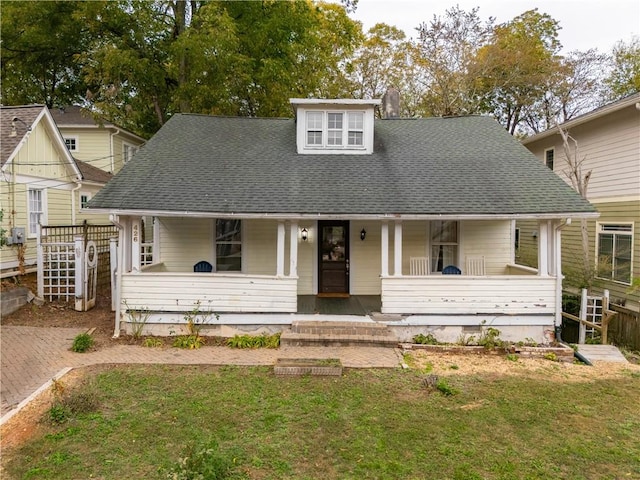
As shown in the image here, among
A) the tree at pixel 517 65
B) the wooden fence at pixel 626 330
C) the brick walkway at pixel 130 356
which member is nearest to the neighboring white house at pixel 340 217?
the brick walkway at pixel 130 356

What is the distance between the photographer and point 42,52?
2164 centimetres

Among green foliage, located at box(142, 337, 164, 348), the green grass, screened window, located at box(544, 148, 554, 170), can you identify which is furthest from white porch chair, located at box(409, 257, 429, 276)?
screened window, located at box(544, 148, 554, 170)

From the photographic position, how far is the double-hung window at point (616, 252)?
11273 mm

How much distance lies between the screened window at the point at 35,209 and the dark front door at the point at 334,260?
9307 millimetres

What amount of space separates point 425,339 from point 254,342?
12.1 ft

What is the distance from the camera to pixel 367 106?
1087 cm

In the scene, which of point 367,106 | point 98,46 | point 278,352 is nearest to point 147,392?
point 278,352

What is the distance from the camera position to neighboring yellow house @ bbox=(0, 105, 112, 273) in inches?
444

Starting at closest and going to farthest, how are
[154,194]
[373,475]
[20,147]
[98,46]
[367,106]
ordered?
[373,475] < [154,194] < [367,106] < [20,147] < [98,46]

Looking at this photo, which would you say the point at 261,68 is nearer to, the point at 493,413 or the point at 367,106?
the point at 367,106

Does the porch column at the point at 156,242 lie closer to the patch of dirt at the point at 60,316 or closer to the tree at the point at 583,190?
the patch of dirt at the point at 60,316

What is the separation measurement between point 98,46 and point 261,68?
7378 mm

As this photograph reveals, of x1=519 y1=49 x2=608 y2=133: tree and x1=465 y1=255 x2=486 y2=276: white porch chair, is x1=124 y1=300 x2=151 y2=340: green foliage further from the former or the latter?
x1=519 y1=49 x2=608 y2=133: tree

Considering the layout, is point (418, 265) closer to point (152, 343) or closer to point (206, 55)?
point (152, 343)
